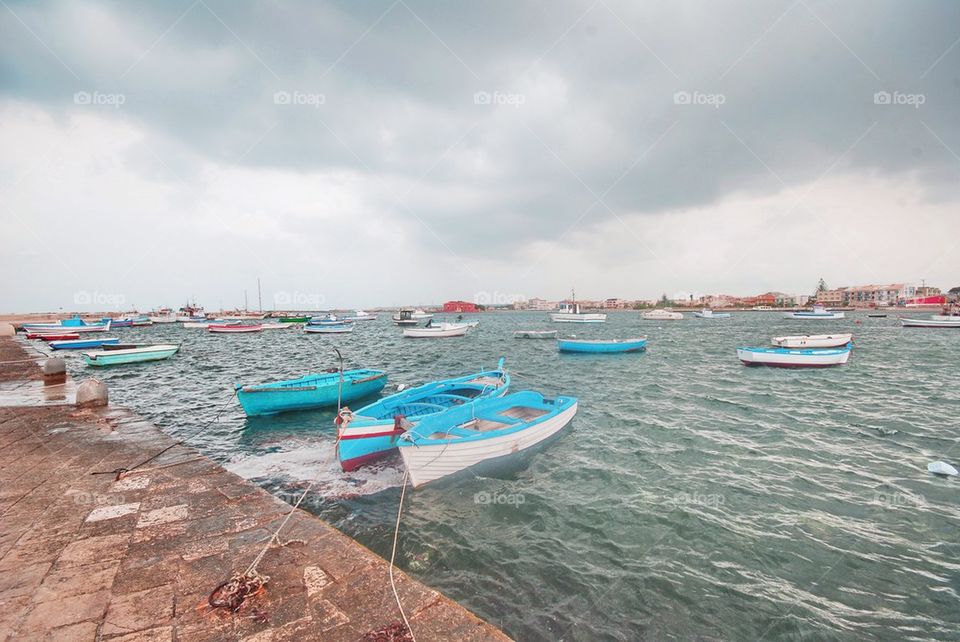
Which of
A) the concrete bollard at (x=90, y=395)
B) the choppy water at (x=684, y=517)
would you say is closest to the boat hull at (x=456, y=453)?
the choppy water at (x=684, y=517)

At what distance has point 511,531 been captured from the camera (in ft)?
24.4

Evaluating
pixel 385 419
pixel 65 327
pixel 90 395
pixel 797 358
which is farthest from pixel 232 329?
pixel 797 358

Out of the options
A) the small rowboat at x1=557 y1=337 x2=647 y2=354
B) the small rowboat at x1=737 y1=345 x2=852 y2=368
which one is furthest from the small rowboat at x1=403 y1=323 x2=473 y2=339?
the small rowboat at x1=737 y1=345 x2=852 y2=368

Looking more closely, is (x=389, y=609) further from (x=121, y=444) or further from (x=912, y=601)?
(x=121, y=444)

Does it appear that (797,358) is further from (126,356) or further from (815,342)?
(126,356)

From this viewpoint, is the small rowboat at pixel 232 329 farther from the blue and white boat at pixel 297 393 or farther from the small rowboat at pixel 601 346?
the blue and white boat at pixel 297 393

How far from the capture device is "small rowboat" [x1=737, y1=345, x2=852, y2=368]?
25672 millimetres

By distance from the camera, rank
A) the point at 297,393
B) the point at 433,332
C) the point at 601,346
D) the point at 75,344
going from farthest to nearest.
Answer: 1. the point at 433,332
2. the point at 75,344
3. the point at 601,346
4. the point at 297,393

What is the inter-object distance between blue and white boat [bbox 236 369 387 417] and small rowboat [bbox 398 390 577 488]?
5.65m

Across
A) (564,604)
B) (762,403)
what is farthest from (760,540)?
(762,403)

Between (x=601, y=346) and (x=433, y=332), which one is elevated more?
(x=433, y=332)

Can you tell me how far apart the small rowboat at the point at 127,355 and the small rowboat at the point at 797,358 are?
44880 millimetres

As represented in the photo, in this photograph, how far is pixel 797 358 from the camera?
1009 inches

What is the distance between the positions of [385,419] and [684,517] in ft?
24.2
